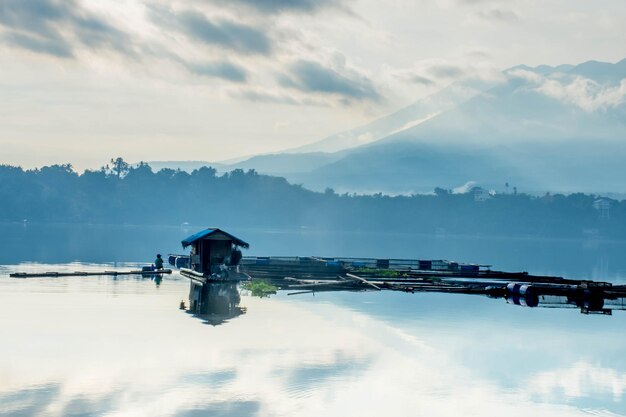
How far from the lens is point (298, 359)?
43.6m

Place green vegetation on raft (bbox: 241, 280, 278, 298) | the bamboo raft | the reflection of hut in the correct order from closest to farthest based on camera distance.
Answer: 1. green vegetation on raft (bbox: 241, 280, 278, 298)
2. the reflection of hut
3. the bamboo raft

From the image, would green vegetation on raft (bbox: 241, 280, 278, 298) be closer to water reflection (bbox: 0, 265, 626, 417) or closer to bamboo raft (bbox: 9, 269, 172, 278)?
water reflection (bbox: 0, 265, 626, 417)

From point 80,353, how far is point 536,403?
22481 millimetres

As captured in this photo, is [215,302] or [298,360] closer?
[298,360]

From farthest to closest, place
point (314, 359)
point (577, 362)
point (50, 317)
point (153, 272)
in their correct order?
1. point (153, 272)
2. point (50, 317)
3. point (577, 362)
4. point (314, 359)

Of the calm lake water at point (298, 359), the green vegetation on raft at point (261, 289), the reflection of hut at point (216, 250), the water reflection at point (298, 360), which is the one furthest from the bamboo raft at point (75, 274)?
the green vegetation on raft at point (261, 289)

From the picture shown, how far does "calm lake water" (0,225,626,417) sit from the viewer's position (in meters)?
35.4

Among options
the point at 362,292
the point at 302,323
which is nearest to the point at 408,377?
the point at 302,323

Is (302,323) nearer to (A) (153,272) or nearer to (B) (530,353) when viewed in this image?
(B) (530,353)

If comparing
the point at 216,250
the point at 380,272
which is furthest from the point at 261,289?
the point at 380,272

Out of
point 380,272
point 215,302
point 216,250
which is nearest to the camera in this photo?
point 215,302

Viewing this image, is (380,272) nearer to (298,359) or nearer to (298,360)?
(298,359)

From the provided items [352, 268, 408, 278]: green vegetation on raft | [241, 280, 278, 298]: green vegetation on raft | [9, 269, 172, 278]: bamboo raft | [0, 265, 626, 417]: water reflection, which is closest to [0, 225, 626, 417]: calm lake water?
[0, 265, 626, 417]: water reflection

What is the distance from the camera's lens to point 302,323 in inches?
2199
